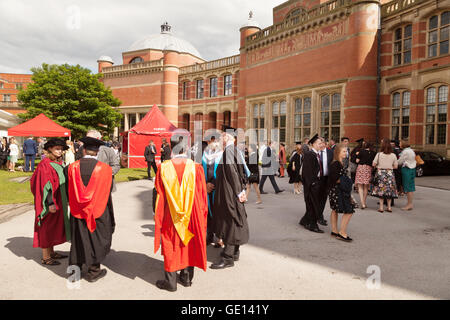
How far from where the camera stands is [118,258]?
14.4 ft

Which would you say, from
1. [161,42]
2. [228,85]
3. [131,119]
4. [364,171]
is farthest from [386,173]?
[161,42]

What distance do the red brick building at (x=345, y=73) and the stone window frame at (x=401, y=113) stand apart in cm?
5

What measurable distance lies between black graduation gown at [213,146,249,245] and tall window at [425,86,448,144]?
54.2 feet

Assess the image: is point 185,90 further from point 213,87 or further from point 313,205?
point 313,205

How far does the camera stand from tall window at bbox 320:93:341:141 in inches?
810

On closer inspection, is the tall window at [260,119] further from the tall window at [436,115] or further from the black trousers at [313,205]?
the black trousers at [313,205]

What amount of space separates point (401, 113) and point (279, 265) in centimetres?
1740

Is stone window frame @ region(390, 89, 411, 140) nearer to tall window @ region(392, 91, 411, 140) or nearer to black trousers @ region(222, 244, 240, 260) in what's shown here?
tall window @ region(392, 91, 411, 140)

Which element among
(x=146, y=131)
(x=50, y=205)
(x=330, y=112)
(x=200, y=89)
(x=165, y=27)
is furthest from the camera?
(x=165, y=27)

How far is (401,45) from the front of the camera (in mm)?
18141

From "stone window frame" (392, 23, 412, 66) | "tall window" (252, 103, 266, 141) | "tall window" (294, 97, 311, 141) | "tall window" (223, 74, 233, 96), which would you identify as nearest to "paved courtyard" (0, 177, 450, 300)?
"stone window frame" (392, 23, 412, 66)

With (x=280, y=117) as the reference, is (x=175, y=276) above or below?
below

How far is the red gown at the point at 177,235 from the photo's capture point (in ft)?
11.4

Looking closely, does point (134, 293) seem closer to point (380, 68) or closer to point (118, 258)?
point (118, 258)
